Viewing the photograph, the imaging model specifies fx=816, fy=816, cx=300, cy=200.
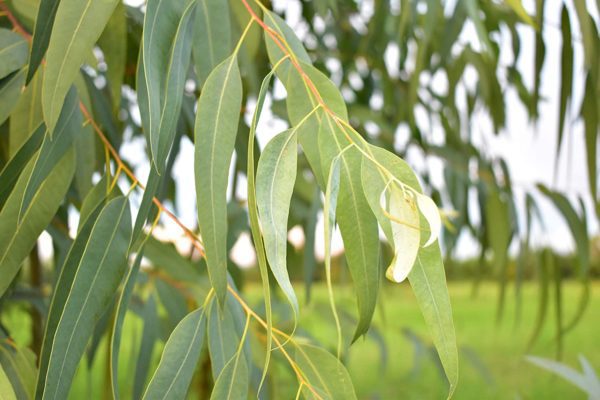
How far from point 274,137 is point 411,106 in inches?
17.3

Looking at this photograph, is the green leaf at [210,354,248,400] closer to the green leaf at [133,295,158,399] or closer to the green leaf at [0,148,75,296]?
the green leaf at [0,148,75,296]

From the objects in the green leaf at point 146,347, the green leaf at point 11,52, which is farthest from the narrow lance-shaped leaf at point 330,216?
the green leaf at point 146,347

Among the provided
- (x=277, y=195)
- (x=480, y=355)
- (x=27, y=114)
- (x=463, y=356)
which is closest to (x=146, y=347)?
(x=27, y=114)

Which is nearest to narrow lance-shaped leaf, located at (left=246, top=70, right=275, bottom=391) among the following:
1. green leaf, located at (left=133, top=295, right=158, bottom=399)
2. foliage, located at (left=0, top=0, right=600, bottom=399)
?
foliage, located at (left=0, top=0, right=600, bottom=399)

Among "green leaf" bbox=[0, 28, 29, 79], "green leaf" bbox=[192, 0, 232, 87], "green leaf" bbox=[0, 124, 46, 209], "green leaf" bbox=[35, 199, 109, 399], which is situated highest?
"green leaf" bbox=[0, 28, 29, 79]

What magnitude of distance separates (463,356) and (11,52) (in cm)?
137

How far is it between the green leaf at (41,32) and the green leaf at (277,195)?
0.13 meters

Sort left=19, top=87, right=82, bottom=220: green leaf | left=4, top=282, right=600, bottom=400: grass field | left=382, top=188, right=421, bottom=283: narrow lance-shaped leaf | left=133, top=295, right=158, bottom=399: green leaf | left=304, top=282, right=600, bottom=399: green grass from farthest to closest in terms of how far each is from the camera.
Answer: 1. left=304, top=282, right=600, bottom=399: green grass
2. left=4, top=282, right=600, bottom=400: grass field
3. left=133, top=295, right=158, bottom=399: green leaf
4. left=19, top=87, right=82, bottom=220: green leaf
5. left=382, top=188, right=421, bottom=283: narrow lance-shaped leaf

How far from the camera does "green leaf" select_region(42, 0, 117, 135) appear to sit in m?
0.34

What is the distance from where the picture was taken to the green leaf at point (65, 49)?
34cm

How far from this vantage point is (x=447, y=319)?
12.1 inches

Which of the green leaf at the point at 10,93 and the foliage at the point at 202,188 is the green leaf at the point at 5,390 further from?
the green leaf at the point at 10,93

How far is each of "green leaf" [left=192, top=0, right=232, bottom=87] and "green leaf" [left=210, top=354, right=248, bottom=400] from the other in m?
0.14

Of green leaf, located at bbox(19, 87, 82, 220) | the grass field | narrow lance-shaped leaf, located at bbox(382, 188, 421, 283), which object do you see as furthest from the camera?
the grass field
